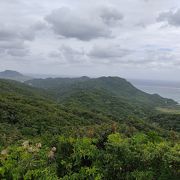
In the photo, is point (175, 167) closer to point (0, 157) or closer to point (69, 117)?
point (0, 157)

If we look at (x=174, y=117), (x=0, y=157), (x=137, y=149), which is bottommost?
(x=174, y=117)

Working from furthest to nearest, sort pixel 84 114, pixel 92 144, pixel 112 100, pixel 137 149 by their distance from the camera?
pixel 112 100
pixel 84 114
pixel 92 144
pixel 137 149

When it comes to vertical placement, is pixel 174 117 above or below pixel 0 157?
below

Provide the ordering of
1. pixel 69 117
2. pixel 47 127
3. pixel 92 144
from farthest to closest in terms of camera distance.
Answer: pixel 69 117, pixel 47 127, pixel 92 144

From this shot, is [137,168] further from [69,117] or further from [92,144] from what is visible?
[69,117]

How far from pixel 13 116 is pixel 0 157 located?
4695cm

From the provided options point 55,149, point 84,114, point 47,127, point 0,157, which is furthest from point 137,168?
point 84,114

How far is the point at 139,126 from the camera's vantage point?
64.6 metres

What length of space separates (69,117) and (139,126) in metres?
15.9

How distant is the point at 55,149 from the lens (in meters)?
6.27

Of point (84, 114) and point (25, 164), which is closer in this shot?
point (25, 164)

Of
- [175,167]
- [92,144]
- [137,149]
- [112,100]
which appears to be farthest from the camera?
[112,100]

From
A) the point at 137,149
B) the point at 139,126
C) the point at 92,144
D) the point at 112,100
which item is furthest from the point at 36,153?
the point at 112,100

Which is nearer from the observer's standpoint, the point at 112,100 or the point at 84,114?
the point at 84,114
